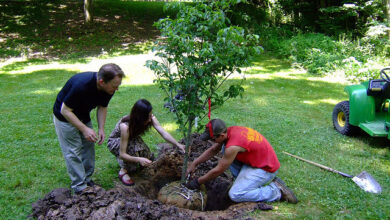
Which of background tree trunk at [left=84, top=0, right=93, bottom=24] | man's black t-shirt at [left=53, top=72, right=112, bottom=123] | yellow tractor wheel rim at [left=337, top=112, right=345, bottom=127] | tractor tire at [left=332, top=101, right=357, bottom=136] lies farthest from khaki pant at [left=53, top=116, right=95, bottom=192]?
background tree trunk at [left=84, top=0, right=93, bottom=24]

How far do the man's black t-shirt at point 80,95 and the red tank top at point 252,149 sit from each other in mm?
1446

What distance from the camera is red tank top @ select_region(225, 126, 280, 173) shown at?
3285 millimetres

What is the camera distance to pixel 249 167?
3.49 m

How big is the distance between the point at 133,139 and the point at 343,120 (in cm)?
397

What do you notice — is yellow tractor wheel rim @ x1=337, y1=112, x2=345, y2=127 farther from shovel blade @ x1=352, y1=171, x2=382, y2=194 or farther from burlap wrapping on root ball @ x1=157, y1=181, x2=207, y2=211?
burlap wrapping on root ball @ x1=157, y1=181, x2=207, y2=211

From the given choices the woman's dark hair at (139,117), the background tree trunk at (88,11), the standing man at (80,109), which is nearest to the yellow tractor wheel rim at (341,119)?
the woman's dark hair at (139,117)

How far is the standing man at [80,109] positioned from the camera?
120 inches

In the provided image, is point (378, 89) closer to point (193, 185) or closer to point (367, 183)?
point (367, 183)

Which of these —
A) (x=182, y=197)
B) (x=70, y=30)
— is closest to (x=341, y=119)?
(x=182, y=197)

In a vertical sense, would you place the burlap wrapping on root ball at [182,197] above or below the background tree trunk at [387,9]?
below

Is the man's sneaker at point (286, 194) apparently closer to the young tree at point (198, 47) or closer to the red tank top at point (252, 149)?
the red tank top at point (252, 149)

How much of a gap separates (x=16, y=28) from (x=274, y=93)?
12298mm

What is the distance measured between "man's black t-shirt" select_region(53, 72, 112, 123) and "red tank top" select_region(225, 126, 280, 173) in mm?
1446

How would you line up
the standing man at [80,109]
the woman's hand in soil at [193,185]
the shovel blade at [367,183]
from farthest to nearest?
the shovel blade at [367,183], the woman's hand in soil at [193,185], the standing man at [80,109]
